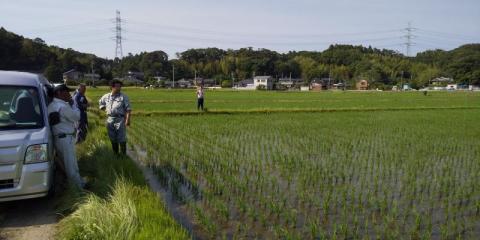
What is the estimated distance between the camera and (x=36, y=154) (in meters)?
4.88

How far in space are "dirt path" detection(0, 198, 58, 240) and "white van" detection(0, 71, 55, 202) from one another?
0.83ft

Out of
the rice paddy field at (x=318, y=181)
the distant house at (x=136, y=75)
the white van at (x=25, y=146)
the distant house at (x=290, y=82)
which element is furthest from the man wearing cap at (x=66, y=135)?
the distant house at (x=136, y=75)

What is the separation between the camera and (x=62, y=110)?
18.2 feet

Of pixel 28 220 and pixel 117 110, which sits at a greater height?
pixel 117 110

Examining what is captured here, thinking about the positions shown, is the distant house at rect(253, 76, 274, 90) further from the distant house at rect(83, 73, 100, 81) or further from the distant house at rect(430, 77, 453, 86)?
the distant house at rect(430, 77, 453, 86)

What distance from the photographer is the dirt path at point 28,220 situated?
435 centimetres

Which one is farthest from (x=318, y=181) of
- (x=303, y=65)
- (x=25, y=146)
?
(x=303, y=65)

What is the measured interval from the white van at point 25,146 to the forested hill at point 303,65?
8063 cm

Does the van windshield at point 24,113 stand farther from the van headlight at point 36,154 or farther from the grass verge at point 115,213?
the grass verge at point 115,213

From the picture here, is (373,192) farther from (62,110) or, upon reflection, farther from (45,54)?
(45,54)

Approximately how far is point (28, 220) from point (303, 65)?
375ft

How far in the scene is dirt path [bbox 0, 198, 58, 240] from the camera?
4348mm

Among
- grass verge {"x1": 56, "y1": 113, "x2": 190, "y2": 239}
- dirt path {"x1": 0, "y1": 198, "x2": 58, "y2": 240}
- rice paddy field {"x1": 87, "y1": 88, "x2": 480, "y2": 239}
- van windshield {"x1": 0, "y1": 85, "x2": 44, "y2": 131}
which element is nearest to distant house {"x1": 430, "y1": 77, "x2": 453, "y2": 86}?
rice paddy field {"x1": 87, "y1": 88, "x2": 480, "y2": 239}

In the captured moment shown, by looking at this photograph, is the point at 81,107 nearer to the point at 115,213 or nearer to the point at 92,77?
the point at 115,213
